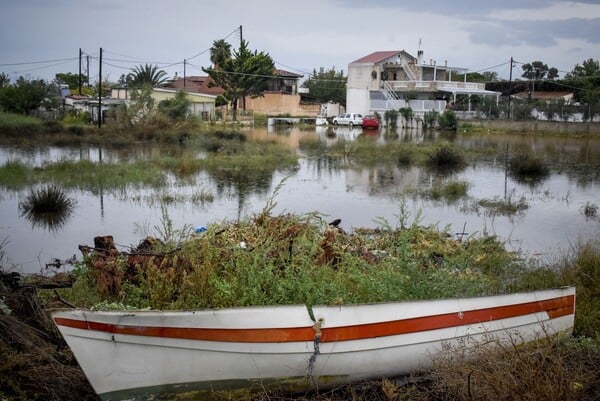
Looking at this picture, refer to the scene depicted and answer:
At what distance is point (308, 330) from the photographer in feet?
17.4

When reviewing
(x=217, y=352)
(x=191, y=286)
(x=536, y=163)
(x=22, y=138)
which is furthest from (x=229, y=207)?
(x=22, y=138)

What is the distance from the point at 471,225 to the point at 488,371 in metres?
9.12

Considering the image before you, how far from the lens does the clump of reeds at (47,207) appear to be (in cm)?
Answer: 1391

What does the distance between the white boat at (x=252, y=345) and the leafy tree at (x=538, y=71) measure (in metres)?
75.0

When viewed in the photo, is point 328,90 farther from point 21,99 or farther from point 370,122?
point 21,99

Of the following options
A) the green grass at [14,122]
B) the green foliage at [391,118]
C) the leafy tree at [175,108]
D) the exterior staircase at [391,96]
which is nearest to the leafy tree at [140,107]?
the leafy tree at [175,108]

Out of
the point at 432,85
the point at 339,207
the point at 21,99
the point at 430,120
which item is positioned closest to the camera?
the point at 339,207

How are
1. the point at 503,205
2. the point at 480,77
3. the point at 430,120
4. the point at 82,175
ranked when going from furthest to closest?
the point at 480,77 → the point at 430,120 → the point at 82,175 → the point at 503,205

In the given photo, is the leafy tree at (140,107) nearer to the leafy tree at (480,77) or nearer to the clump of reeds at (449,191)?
the clump of reeds at (449,191)

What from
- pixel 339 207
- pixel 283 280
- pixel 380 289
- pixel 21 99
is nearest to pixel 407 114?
pixel 21 99

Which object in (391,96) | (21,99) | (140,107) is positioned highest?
(391,96)

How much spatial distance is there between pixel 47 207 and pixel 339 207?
21.6 ft

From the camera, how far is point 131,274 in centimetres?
788

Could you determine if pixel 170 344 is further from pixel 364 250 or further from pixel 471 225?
pixel 471 225
